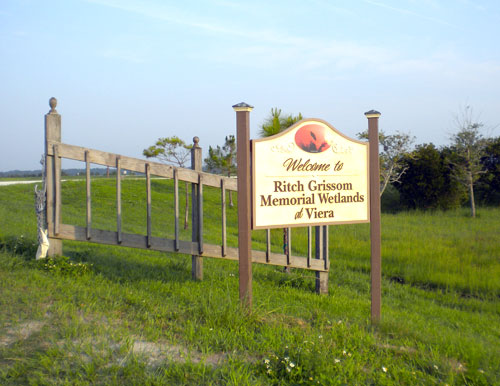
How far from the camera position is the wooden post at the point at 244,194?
15.8 feet

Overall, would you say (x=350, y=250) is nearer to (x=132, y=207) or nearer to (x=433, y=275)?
(x=433, y=275)

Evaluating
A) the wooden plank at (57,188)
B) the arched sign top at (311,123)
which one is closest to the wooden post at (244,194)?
the arched sign top at (311,123)

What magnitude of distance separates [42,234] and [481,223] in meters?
16.4

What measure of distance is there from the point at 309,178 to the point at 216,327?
6.74 feet

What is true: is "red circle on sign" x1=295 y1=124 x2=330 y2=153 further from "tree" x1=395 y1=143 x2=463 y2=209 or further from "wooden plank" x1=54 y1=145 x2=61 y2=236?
"tree" x1=395 y1=143 x2=463 y2=209

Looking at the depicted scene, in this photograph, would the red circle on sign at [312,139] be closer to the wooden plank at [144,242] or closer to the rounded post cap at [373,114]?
the rounded post cap at [373,114]

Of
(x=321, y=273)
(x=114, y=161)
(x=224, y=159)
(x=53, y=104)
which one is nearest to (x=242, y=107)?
(x=114, y=161)

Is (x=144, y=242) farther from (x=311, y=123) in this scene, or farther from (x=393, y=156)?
(x=393, y=156)

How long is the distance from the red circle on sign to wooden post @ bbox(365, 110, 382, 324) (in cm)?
61

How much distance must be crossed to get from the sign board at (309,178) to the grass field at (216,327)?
1072mm

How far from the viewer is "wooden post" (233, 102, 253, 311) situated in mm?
4805

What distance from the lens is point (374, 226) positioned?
214 inches

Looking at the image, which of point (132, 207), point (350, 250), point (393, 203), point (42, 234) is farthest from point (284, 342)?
point (393, 203)

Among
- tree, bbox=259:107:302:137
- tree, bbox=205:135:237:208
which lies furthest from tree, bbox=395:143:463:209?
tree, bbox=259:107:302:137
